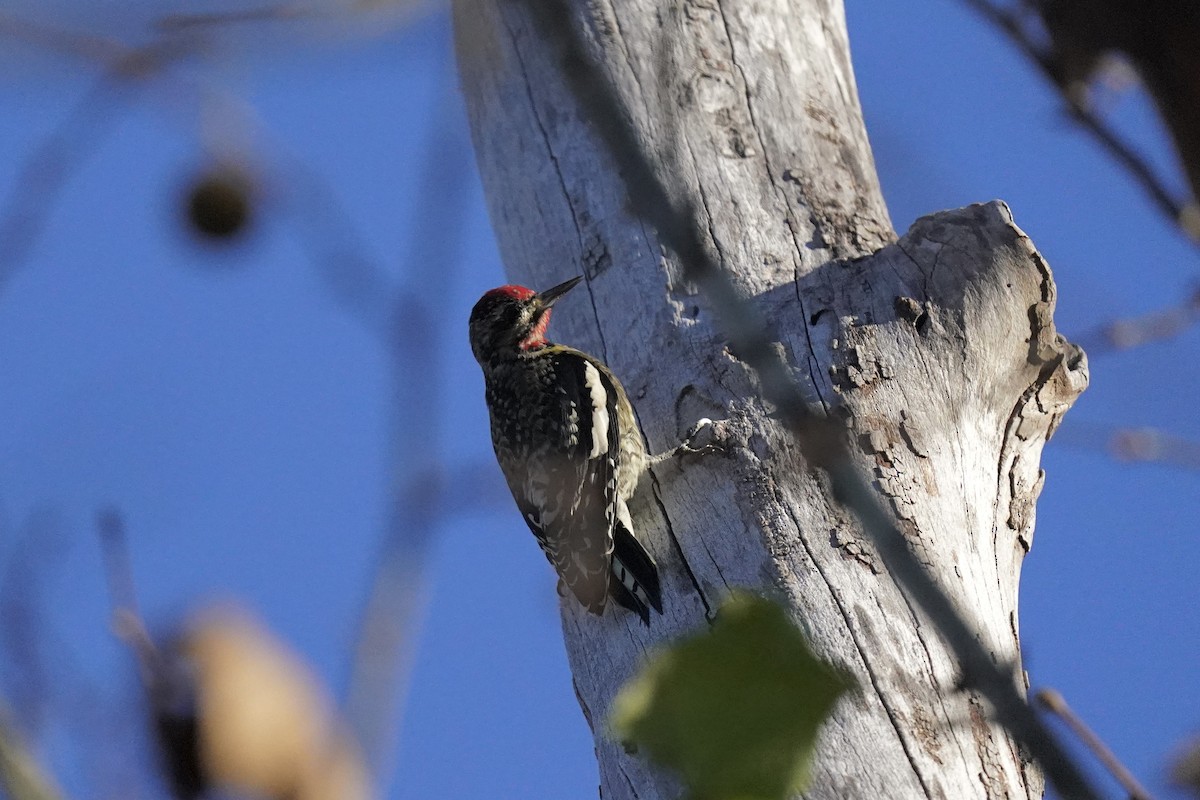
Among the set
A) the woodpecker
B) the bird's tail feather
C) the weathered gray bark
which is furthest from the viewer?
the woodpecker

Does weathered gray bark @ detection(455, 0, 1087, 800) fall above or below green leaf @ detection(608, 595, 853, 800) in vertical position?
above

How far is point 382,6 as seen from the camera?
181 centimetres

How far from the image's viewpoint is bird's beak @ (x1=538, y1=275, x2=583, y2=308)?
12.4 ft

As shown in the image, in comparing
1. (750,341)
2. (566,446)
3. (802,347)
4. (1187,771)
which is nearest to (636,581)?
(802,347)

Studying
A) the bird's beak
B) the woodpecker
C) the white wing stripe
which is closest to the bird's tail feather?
the woodpecker

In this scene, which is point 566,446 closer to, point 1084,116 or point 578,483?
point 578,483

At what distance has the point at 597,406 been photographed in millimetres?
3846

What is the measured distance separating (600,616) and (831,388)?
79cm

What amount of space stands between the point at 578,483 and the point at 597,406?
244 millimetres

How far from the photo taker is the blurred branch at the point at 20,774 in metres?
1.05

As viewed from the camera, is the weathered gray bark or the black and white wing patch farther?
the black and white wing patch

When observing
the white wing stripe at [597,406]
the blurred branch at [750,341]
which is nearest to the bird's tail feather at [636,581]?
the white wing stripe at [597,406]

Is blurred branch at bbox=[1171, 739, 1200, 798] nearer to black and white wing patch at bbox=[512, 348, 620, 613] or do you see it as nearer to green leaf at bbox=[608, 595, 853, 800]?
green leaf at bbox=[608, 595, 853, 800]

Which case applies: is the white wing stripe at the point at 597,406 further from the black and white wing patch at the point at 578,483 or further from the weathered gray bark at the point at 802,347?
the weathered gray bark at the point at 802,347
